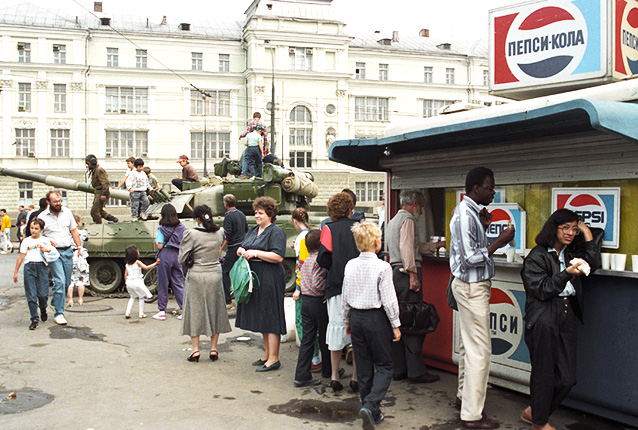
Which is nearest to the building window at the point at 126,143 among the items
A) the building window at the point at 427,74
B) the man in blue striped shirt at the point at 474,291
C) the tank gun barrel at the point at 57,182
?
the building window at the point at 427,74

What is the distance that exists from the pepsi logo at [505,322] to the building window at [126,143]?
146 ft

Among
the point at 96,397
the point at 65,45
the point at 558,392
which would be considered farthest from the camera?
the point at 65,45

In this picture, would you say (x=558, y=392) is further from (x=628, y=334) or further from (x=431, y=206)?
(x=431, y=206)

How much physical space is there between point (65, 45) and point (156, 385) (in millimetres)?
45288

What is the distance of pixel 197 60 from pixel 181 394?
4615 cm

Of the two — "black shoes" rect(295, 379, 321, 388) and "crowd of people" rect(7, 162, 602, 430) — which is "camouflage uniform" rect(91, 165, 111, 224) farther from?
"black shoes" rect(295, 379, 321, 388)

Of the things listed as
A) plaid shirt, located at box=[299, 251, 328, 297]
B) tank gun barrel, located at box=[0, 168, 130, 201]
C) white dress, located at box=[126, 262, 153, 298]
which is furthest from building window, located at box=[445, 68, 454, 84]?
plaid shirt, located at box=[299, 251, 328, 297]

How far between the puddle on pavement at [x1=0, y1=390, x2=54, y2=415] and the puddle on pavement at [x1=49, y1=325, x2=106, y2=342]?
2550 mm

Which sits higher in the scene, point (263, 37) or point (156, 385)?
point (263, 37)

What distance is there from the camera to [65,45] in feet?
153

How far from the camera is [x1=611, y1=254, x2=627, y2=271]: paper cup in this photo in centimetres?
513

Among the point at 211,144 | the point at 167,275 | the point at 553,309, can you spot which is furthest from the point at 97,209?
the point at 211,144

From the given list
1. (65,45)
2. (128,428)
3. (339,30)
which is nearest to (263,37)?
(339,30)

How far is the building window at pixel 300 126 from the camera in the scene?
166 feet
